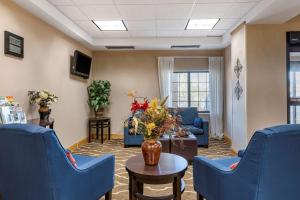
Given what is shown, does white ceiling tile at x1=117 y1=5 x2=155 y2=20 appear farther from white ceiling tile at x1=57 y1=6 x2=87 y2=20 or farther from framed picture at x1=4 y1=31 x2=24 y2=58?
framed picture at x1=4 y1=31 x2=24 y2=58

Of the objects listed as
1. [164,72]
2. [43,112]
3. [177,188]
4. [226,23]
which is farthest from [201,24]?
[177,188]

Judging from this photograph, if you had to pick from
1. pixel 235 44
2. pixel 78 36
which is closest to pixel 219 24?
pixel 235 44

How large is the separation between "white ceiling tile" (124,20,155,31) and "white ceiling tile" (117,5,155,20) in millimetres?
259

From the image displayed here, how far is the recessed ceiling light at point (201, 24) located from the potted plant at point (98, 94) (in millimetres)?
2805

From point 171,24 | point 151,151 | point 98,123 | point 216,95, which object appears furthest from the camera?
point 216,95

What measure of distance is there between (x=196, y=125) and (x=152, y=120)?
12.5 feet

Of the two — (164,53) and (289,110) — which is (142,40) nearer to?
(164,53)

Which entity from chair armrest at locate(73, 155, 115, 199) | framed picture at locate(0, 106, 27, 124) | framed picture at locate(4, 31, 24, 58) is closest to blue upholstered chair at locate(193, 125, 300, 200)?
chair armrest at locate(73, 155, 115, 199)

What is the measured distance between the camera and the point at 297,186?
184cm

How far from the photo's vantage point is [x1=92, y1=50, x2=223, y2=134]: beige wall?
7.16 m

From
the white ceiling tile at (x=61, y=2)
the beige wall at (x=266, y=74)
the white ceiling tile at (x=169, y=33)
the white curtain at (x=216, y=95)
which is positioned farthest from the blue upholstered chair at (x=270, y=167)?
the white curtain at (x=216, y=95)

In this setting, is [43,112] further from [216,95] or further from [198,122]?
[216,95]

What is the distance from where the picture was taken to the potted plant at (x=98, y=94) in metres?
A: 6.66

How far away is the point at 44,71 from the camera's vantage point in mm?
4371
